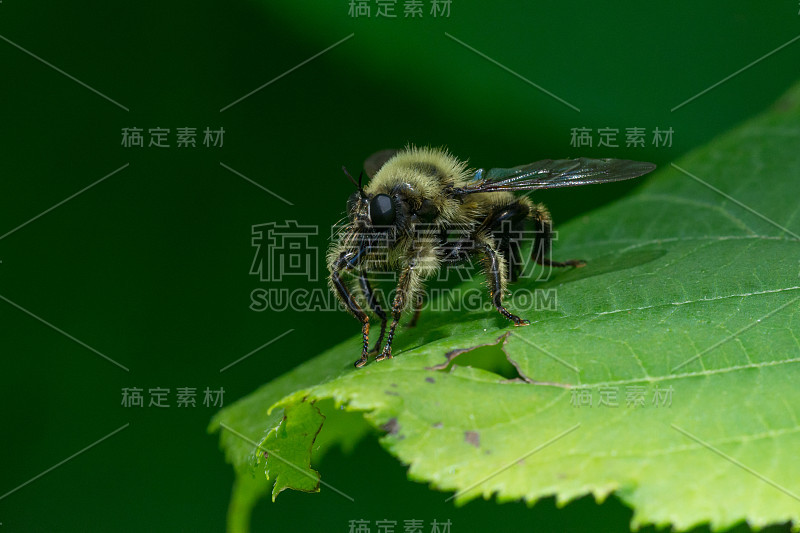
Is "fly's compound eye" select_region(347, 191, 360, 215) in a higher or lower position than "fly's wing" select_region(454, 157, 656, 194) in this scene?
lower

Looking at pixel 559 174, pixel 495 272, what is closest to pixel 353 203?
pixel 495 272

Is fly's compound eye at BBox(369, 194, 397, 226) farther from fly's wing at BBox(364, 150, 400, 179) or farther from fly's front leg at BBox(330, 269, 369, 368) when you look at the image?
fly's wing at BBox(364, 150, 400, 179)

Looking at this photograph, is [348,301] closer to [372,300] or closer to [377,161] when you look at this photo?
[372,300]

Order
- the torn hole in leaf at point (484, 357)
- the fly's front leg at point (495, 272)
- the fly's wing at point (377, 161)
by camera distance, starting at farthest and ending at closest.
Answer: the fly's wing at point (377, 161) → the fly's front leg at point (495, 272) → the torn hole in leaf at point (484, 357)

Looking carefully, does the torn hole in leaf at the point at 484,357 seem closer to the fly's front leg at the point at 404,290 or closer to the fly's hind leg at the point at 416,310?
the fly's front leg at the point at 404,290

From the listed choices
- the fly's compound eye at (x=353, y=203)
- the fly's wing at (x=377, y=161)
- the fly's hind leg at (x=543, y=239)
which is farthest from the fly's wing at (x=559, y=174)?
the fly's wing at (x=377, y=161)

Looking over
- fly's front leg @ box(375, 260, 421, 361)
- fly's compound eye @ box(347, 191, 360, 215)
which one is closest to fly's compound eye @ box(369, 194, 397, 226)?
fly's compound eye @ box(347, 191, 360, 215)

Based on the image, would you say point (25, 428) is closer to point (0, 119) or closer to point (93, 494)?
point (93, 494)
